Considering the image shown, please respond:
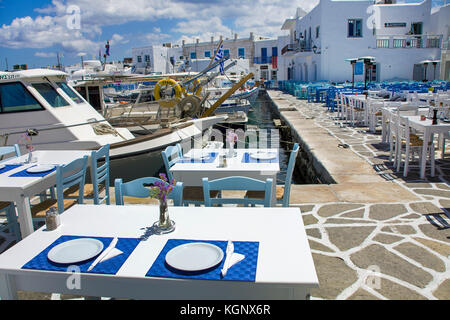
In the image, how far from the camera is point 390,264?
3562mm

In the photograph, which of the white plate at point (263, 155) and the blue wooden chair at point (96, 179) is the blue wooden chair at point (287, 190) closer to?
the white plate at point (263, 155)

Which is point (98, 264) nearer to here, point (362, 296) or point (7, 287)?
point (7, 287)

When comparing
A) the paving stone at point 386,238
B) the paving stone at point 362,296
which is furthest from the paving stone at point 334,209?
the paving stone at point 362,296

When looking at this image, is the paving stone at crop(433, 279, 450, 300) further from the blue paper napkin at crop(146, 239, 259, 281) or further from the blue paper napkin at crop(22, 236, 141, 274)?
the blue paper napkin at crop(22, 236, 141, 274)

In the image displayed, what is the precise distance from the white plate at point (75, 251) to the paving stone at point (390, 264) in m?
2.48

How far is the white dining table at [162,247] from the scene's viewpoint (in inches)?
76.7

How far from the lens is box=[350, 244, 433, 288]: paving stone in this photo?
10.8ft

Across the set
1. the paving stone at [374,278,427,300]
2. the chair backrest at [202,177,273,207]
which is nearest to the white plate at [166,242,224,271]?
the chair backrest at [202,177,273,207]

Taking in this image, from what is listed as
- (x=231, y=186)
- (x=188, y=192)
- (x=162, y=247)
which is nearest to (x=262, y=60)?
(x=188, y=192)

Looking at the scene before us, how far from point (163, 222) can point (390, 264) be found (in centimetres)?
232

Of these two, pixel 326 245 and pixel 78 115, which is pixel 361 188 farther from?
pixel 78 115

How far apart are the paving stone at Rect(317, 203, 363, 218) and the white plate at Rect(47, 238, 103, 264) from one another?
10.7 feet

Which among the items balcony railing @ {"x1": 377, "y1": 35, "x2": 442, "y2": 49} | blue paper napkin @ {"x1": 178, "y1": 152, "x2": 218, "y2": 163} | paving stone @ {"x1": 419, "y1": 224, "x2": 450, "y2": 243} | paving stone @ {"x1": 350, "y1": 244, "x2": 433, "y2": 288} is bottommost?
paving stone @ {"x1": 350, "y1": 244, "x2": 433, "y2": 288}
